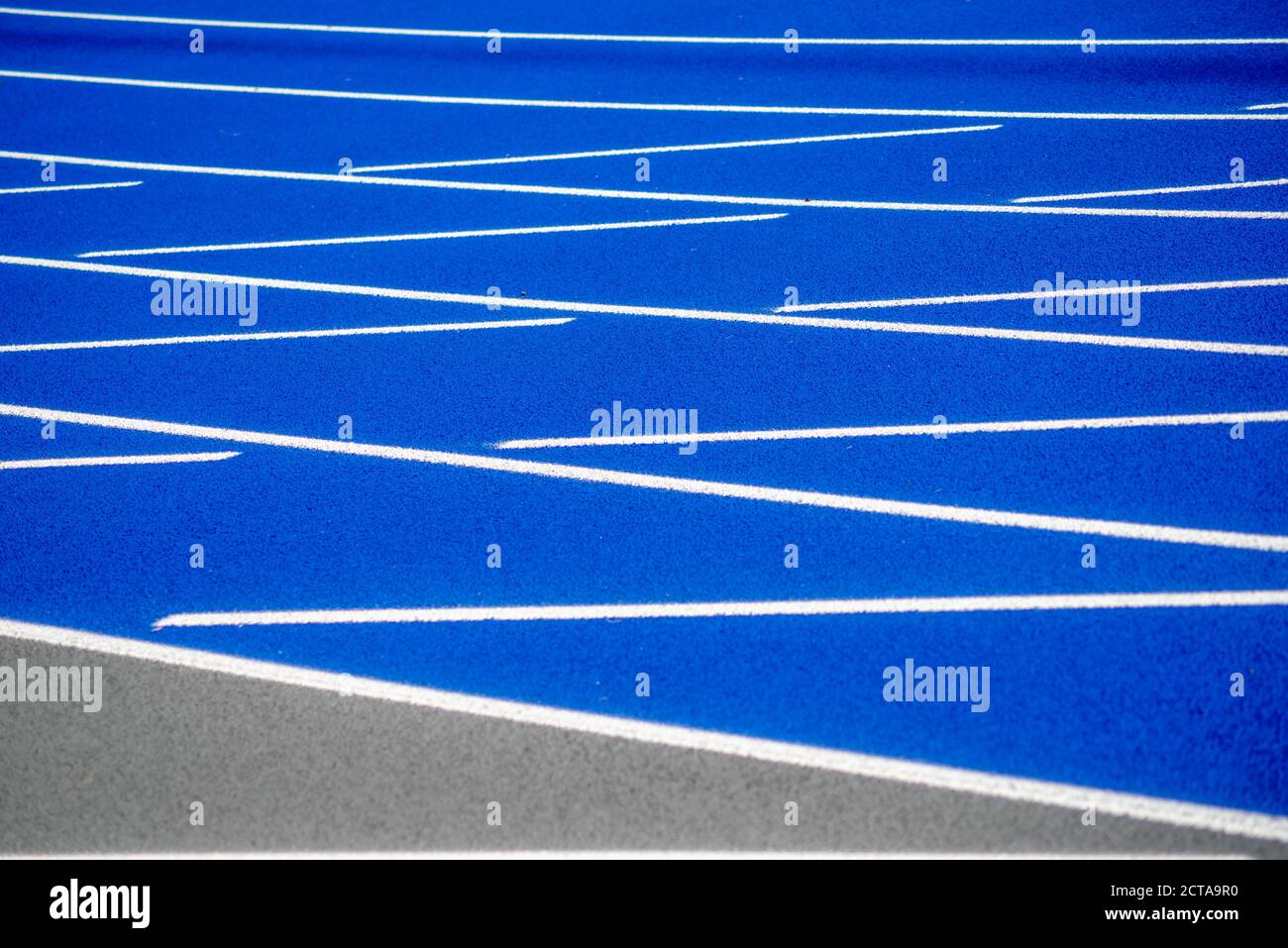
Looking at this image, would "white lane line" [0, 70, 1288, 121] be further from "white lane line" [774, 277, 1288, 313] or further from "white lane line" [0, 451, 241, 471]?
"white lane line" [0, 451, 241, 471]

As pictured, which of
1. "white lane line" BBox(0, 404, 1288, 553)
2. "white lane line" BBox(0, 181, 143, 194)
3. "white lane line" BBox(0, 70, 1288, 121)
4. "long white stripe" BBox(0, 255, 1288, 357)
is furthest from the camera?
"white lane line" BBox(0, 181, 143, 194)

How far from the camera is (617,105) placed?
369 inches

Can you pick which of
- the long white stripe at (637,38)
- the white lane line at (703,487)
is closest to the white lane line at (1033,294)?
the white lane line at (703,487)

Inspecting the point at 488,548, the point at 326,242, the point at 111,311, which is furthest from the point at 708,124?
the point at 488,548

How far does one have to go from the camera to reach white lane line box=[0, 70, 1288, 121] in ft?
27.2

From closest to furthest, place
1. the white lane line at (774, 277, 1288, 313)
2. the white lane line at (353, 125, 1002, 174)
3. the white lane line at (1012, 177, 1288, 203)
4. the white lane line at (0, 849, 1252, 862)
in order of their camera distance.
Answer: the white lane line at (0, 849, 1252, 862) → the white lane line at (774, 277, 1288, 313) → the white lane line at (1012, 177, 1288, 203) → the white lane line at (353, 125, 1002, 174)

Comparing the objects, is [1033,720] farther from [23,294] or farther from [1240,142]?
[23,294]

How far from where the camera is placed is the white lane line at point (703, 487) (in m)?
4.66

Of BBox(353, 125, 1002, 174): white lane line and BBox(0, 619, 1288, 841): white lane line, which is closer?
BBox(0, 619, 1288, 841): white lane line

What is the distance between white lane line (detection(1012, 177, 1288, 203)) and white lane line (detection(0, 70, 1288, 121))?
108 centimetres

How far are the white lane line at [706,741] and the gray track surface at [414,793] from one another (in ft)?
0.11

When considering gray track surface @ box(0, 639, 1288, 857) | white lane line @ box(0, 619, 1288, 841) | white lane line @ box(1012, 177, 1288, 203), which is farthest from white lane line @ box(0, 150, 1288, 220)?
gray track surface @ box(0, 639, 1288, 857)

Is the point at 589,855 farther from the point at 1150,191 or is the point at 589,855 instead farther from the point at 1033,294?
the point at 1150,191

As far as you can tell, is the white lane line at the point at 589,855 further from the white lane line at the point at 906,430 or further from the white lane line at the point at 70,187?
the white lane line at the point at 70,187
